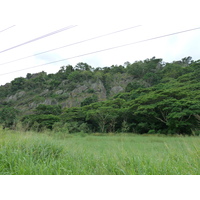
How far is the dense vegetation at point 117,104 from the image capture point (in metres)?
15.1

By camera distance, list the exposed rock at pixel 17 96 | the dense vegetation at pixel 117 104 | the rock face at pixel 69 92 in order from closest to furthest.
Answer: the dense vegetation at pixel 117 104 < the rock face at pixel 69 92 < the exposed rock at pixel 17 96

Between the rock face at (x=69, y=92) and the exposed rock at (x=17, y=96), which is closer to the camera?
the rock face at (x=69, y=92)

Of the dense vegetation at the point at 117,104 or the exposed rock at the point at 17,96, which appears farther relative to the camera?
the exposed rock at the point at 17,96

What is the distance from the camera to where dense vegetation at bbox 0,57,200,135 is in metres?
15.1

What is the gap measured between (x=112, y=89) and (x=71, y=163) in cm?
3810

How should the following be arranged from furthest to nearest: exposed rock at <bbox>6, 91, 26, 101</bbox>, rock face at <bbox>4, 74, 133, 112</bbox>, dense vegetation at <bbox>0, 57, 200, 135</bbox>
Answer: exposed rock at <bbox>6, 91, 26, 101</bbox> → rock face at <bbox>4, 74, 133, 112</bbox> → dense vegetation at <bbox>0, 57, 200, 135</bbox>

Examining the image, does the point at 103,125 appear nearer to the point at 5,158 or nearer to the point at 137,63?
the point at 5,158

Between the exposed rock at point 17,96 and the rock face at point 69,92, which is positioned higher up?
the exposed rock at point 17,96

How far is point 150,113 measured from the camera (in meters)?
16.6

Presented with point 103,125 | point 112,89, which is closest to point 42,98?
point 112,89

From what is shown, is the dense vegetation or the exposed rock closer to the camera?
the dense vegetation

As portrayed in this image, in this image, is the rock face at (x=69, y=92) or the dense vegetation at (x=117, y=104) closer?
the dense vegetation at (x=117, y=104)

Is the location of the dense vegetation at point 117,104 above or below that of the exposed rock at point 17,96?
below

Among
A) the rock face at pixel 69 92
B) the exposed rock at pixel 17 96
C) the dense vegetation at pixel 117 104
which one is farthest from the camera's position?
the exposed rock at pixel 17 96
